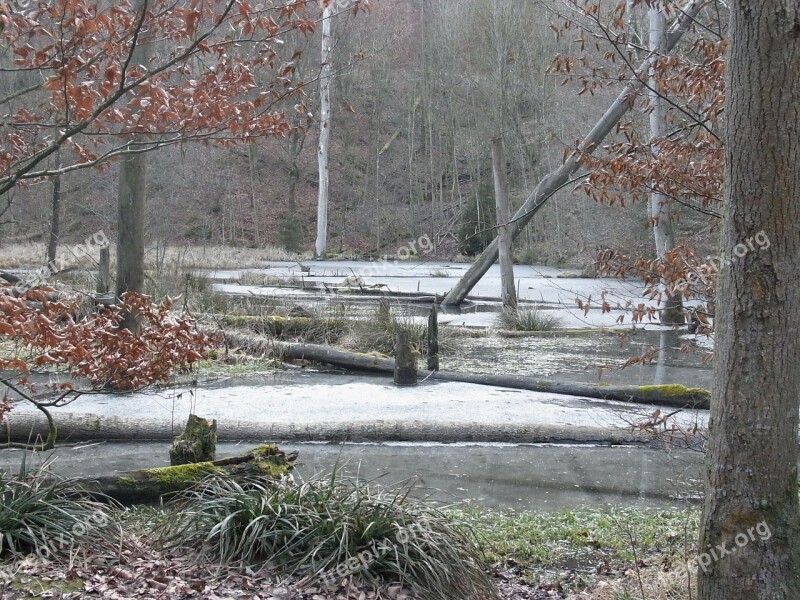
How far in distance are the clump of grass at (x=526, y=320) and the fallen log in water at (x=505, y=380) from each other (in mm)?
4939

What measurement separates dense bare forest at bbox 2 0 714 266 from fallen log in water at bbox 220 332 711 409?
772 inches

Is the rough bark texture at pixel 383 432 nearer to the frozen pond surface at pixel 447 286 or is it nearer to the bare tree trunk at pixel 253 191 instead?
the frozen pond surface at pixel 447 286

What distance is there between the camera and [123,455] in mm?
8633

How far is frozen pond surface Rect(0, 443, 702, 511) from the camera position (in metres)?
7.43

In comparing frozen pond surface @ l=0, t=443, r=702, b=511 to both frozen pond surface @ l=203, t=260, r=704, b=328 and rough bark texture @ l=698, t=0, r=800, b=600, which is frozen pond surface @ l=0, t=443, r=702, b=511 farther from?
frozen pond surface @ l=203, t=260, r=704, b=328

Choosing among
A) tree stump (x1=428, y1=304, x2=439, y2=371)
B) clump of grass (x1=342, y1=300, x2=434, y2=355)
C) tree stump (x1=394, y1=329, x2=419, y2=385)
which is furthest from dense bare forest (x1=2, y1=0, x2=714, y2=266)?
tree stump (x1=394, y1=329, x2=419, y2=385)

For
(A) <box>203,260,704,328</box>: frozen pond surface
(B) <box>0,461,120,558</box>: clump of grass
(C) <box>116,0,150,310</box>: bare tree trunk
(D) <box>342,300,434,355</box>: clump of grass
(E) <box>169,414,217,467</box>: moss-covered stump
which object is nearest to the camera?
(B) <box>0,461,120,558</box>: clump of grass

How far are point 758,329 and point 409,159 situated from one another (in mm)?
45750

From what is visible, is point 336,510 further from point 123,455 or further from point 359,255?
point 359,255

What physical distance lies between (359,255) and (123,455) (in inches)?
1439

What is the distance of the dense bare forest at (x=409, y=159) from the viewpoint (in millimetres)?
37309

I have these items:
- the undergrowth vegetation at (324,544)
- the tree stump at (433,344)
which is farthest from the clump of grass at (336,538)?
the tree stump at (433,344)

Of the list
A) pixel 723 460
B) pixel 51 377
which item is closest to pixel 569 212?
pixel 51 377

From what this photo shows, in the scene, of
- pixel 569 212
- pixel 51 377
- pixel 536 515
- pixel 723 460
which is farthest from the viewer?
pixel 569 212
